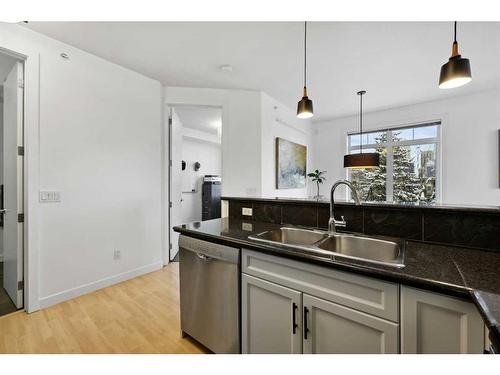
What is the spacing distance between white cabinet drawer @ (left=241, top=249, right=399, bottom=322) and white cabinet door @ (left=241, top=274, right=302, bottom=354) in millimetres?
57

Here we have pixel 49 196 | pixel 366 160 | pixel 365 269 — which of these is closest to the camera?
pixel 365 269

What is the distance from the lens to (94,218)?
250cm

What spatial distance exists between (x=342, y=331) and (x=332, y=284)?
212 mm

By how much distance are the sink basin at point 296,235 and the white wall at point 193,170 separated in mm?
4332

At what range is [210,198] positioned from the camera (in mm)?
5691

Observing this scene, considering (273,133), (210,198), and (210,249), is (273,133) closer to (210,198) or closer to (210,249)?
(210,198)

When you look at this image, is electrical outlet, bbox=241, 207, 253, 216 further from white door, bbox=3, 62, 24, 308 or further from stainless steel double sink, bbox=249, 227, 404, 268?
white door, bbox=3, 62, 24, 308

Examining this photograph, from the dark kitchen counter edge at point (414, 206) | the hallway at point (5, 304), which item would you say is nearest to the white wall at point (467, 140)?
the dark kitchen counter edge at point (414, 206)

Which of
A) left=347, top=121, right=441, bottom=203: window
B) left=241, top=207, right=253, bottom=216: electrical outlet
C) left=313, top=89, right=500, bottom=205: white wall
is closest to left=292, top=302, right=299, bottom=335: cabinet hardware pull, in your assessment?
left=241, top=207, right=253, bottom=216: electrical outlet

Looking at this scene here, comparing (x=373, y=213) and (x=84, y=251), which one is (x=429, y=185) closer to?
(x=373, y=213)

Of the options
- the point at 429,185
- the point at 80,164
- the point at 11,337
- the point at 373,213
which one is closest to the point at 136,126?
the point at 80,164

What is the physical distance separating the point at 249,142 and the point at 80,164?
2161 millimetres

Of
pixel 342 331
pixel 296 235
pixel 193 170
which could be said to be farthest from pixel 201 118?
pixel 342 331

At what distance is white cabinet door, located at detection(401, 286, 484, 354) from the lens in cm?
76
